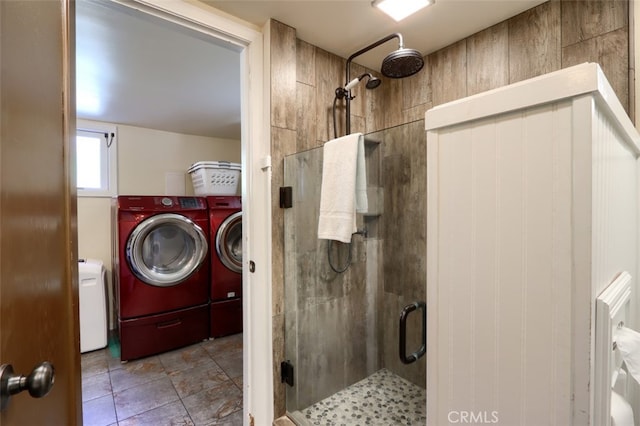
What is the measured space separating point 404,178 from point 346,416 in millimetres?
1418

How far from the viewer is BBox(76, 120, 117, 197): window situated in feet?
9.73

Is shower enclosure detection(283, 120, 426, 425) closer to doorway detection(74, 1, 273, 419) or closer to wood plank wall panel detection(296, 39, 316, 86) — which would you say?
doorway detection(74, 1, 273, 419)

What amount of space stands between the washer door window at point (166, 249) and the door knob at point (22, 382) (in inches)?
84.1

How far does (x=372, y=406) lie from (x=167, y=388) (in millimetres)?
1433

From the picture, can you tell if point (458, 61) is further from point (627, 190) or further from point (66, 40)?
point (66, 40)

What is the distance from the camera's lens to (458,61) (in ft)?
5.74

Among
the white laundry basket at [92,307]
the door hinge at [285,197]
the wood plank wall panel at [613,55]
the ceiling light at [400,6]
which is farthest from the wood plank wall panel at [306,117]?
the white laundry basket at [92,307]

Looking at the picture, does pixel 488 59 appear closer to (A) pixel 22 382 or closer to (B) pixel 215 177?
(A) pixel 22 382

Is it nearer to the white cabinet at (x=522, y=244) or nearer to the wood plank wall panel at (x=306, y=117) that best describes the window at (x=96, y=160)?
the wood plank wall panel at (x=306, y=117)

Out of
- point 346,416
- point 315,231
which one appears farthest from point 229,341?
point 315,231

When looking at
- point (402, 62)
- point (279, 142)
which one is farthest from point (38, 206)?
point (402, 62)

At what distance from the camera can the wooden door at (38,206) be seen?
0.50 meters

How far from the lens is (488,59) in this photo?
5.35ft

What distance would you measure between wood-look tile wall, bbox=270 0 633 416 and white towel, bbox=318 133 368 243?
0.24 meters
